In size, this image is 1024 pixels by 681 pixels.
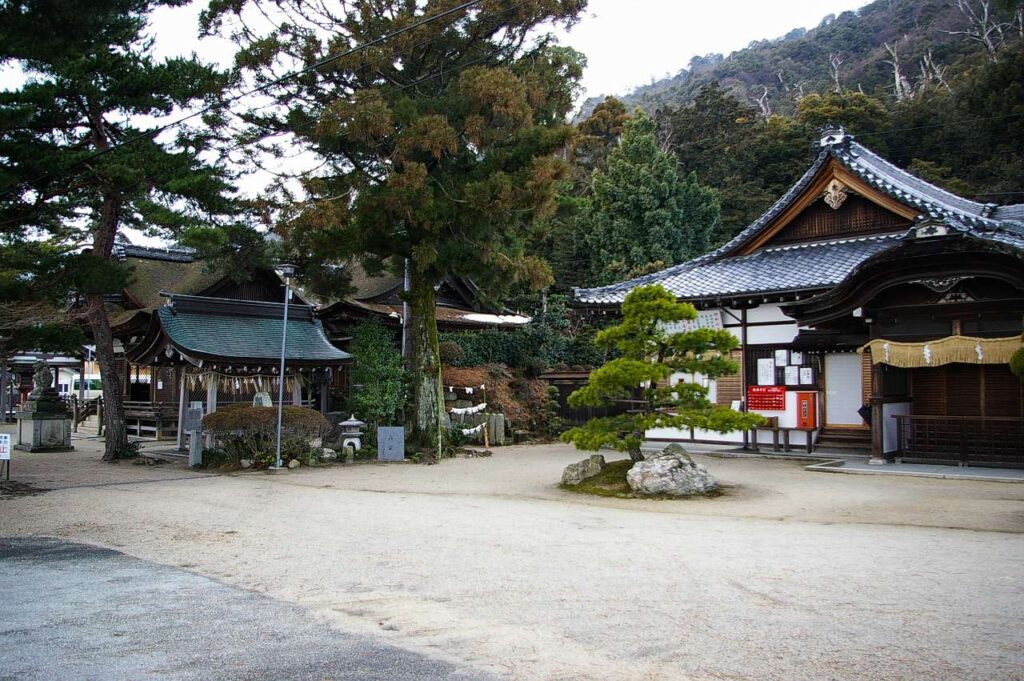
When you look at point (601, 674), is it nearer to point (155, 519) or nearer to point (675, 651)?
point (675, 651)

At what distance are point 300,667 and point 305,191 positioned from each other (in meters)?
→ 13.4

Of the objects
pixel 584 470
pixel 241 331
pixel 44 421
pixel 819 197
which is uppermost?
pixel 819 197

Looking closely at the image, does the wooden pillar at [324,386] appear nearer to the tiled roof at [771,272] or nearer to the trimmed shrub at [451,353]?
the trimmed shrub at [451,353]

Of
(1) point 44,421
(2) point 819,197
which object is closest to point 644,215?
(2) point 819,197

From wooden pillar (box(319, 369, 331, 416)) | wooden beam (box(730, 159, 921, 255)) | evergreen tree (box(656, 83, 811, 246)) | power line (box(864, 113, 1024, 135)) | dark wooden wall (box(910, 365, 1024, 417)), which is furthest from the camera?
evergreen tree (box(656, 83, 811, 246))

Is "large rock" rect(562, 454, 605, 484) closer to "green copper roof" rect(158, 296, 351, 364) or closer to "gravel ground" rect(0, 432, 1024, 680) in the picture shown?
"gravel ground" rect(0, 432, 1024, 680)

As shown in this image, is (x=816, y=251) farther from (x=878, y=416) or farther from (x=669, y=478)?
(x=669, y=478)

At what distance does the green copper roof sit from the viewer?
18594 millimetres

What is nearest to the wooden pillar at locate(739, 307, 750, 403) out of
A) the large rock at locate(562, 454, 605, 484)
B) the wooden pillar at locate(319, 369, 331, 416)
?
the large rock at locate(562, 454, 605, 484)

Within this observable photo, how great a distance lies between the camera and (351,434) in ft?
58.6

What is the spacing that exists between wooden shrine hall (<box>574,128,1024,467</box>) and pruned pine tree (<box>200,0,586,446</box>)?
4.74 metres

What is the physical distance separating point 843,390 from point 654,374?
7682 mm

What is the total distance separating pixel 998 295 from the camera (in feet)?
45.5

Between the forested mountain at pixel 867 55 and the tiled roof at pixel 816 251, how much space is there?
27.3m
